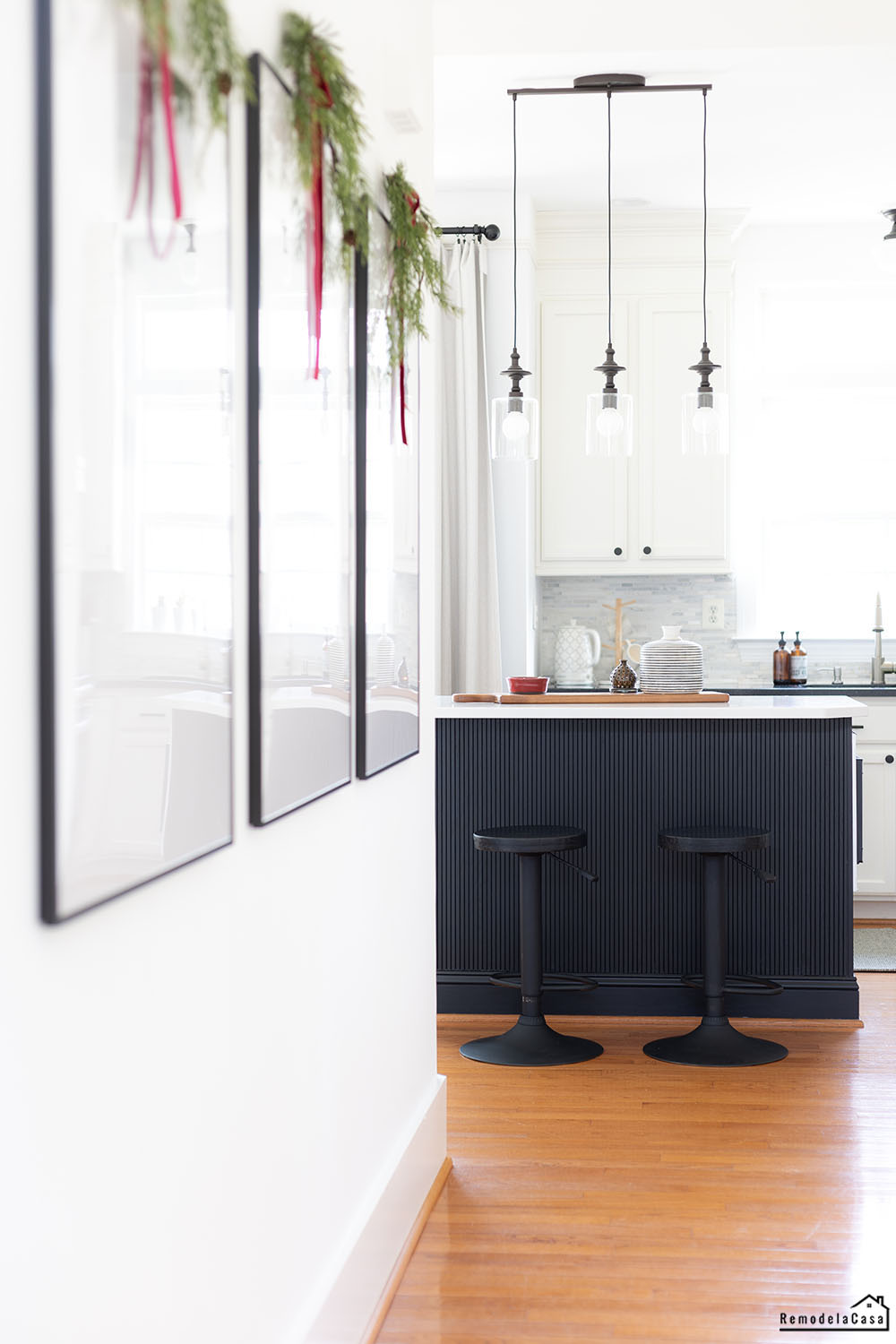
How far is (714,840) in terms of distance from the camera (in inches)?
145

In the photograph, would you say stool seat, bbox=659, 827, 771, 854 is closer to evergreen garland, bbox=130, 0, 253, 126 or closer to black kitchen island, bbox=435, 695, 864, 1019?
black kitchen island, bbox=435, 695, 864, 1019

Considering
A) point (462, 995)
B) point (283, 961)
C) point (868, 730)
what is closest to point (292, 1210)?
point (283, 961)

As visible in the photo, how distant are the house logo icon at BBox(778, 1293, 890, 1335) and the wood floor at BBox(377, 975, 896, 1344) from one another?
0.02 metres

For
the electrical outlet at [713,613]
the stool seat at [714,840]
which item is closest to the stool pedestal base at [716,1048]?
the stool seat at [714,840]

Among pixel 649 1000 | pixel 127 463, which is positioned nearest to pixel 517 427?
pixel 649 1000

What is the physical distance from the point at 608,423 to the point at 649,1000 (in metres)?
1.77

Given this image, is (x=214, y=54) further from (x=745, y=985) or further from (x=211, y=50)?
(x=745, y=985)

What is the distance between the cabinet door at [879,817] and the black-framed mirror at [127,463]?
4.35m

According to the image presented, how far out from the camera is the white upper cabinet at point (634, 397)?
18.4 feet

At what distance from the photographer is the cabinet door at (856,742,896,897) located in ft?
17.6

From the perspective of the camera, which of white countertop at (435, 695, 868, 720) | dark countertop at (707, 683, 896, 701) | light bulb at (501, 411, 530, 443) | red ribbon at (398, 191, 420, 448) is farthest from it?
dark countertop at (707, 683, 896, 701)

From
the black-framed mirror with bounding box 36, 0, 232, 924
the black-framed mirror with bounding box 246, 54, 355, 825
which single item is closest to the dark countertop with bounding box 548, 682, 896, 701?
the black-framed mirror with bounding box 246, 54, 355, 825

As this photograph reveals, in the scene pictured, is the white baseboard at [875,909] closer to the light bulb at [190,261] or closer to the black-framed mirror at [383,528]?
the black-framed mirror at [383,528]

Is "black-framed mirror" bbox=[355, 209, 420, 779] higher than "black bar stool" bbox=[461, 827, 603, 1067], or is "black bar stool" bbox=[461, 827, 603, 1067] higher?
"black-framed mirror" bbox=[355, 209, 420, 779]
